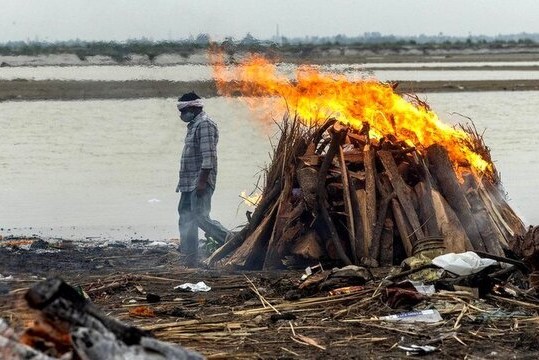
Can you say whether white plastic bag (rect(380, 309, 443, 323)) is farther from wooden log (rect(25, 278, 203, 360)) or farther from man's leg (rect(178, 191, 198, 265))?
man's leg (rect(178, 191, 198, 265))

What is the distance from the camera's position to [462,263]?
30.8ft

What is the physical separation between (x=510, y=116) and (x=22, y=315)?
1140 inches

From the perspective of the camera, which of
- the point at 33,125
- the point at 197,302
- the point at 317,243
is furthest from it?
the point at 33,125

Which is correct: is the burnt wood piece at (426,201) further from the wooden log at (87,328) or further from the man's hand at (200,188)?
the wooden log at (87,328)

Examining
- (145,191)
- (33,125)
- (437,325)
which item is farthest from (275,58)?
(33,125)

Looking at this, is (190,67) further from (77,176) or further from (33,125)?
(33,125)

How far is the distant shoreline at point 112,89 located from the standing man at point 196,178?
1008 inches

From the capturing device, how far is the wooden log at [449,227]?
424 inches

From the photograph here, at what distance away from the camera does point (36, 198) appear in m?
18.0

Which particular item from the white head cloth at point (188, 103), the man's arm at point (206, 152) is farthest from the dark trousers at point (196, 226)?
the white head cloth at point (188, 103)

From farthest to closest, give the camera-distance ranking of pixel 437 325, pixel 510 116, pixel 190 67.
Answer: pixel 510 116, pixel 190 67, pixel 437 325

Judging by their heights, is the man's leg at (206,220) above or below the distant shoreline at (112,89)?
above

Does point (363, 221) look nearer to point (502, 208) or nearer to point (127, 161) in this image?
point (502, 208)

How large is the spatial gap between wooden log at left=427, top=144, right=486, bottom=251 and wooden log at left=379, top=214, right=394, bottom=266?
0.79 meters
